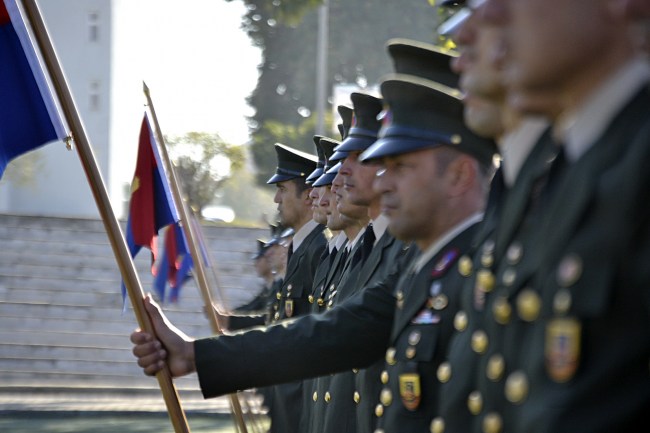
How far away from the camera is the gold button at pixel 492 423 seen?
2301 millimetres

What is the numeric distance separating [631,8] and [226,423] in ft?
42.2

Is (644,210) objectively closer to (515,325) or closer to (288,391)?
(515,325)

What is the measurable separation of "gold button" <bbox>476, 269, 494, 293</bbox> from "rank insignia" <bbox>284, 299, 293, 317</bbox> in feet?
17.8

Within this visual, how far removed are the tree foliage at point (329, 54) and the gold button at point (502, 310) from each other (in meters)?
43.0

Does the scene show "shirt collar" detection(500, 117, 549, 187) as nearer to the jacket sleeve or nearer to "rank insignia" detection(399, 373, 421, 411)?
"rank insignia" detection(399, 373, 421, 411)

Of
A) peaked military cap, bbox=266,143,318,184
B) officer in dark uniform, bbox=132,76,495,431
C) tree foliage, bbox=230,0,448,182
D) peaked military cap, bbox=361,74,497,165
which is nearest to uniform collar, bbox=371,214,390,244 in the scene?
officer in dark uniform, bbox=132,76,495,431

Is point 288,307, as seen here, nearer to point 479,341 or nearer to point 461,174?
point 461,174

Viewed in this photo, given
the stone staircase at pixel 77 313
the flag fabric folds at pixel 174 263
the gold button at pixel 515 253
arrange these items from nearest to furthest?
the gold button at pixel 515 253
the flag fabric folds at pixel 174 263
the stone staircase at pixel 77 313

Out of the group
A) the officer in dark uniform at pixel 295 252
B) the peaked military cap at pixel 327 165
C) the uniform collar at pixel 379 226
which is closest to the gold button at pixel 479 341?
the uniform collar at pixel 379 226

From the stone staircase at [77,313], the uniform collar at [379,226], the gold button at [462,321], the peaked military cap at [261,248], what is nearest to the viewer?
the gold button at [462,321]

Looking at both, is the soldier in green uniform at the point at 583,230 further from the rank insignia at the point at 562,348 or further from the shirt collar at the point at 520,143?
the shirt collar at the point at 520,143

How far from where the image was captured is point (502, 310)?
2240 millimetres

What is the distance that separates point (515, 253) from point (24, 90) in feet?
9.62

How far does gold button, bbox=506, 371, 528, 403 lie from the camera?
83.3 inches
